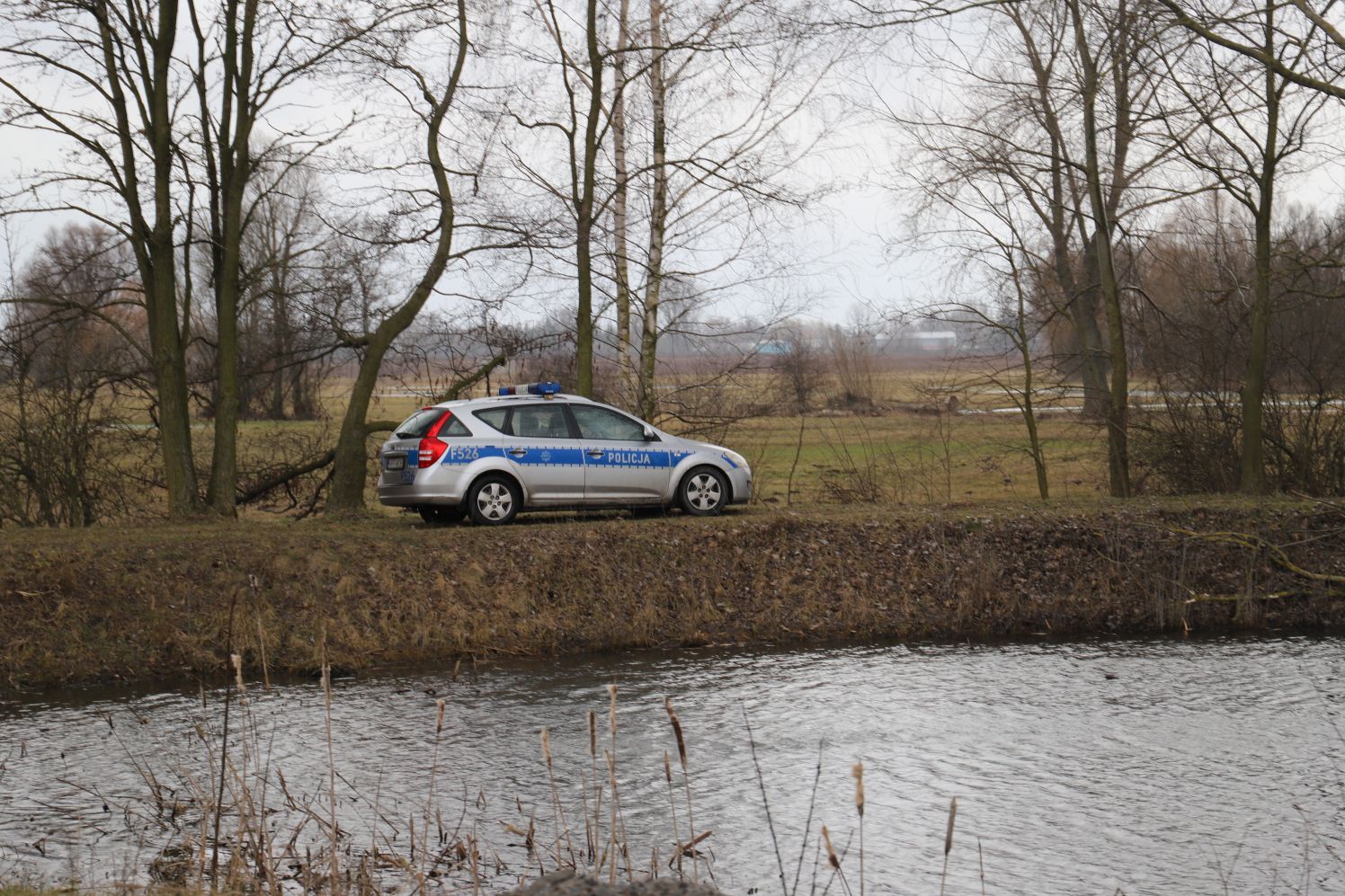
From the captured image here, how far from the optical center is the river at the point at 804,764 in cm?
828

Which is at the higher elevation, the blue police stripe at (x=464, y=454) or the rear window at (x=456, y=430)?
the rear window at (x=456, y=430)

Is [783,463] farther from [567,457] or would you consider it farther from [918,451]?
[567,457]

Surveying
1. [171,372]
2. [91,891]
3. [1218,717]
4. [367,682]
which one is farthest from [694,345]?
[91,891]

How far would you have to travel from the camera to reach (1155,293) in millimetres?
25641

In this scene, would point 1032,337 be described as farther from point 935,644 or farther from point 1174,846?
point 1174,846

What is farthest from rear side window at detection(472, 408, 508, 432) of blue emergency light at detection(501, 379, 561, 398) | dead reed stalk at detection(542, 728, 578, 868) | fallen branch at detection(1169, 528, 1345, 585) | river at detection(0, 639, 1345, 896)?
fallen branch at detection(1169, 528, 1345, 585)

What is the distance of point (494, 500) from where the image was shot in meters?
17.1

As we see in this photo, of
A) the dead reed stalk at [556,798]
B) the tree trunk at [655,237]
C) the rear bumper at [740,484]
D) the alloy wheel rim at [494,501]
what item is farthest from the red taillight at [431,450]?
the dead reed stalk at [556,798]

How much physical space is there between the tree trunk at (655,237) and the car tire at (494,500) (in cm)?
543

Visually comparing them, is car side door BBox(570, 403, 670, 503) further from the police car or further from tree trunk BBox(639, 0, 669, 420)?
tree trunk BBox(639, 0, 669, 420)

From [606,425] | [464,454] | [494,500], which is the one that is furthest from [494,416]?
[606,425]

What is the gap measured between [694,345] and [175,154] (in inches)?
346

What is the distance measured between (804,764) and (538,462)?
750 cm

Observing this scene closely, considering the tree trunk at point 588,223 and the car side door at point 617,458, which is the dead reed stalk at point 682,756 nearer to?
the car side door at point 617,458
